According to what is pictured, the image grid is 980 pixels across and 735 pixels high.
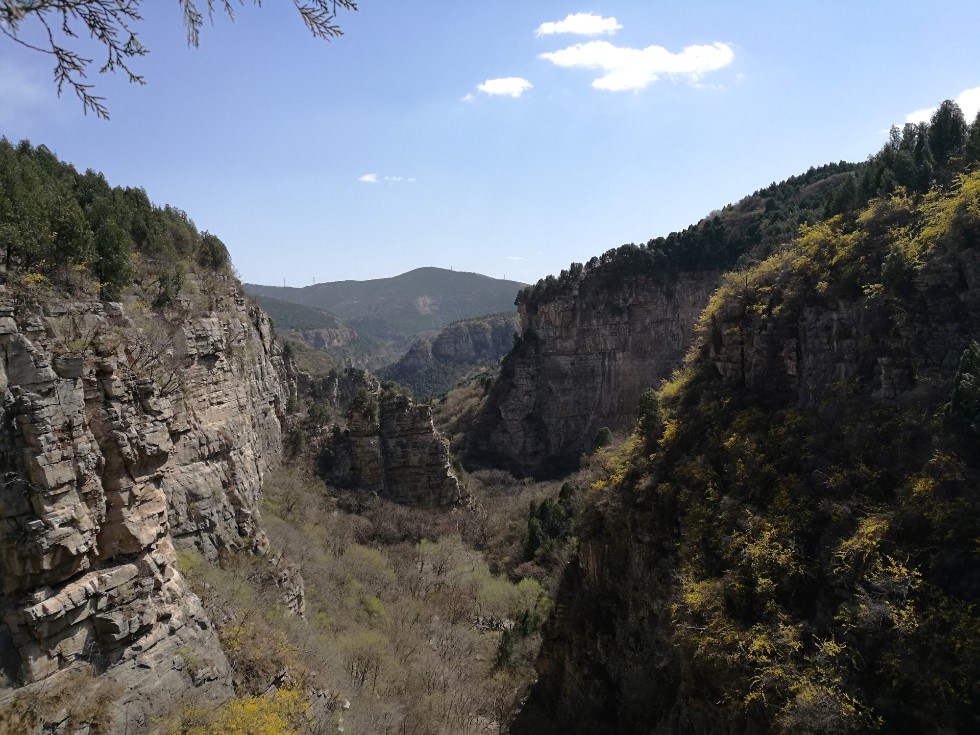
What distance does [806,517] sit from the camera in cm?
1742

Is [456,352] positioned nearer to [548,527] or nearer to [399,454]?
[399,454]

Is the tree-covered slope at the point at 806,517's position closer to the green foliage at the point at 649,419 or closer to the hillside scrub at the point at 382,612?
the green foliage at the point at 649,419

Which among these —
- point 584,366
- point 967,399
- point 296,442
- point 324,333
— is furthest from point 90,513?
point 324,333

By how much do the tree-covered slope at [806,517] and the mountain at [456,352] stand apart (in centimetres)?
12341

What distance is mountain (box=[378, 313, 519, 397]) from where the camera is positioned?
153250 millimetres

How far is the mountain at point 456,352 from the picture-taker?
503 ft

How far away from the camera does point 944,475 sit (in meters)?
15.7

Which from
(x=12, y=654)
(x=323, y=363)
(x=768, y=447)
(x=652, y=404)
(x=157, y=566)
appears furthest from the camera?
(x=323, y=363)

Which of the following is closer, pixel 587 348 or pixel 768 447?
pixel 768 447

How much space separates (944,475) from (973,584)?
3098 mm

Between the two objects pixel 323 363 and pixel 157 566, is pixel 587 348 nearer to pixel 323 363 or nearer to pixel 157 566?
pixel 323 363

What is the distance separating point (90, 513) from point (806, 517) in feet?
62.5

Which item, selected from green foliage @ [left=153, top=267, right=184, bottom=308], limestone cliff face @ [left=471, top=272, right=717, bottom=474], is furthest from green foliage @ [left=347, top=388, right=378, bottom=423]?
limestone cliff face @ [left=471, top=272, right=717, bottom=474]

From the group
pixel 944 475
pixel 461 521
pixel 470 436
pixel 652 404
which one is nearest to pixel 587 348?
pixel 470 436
